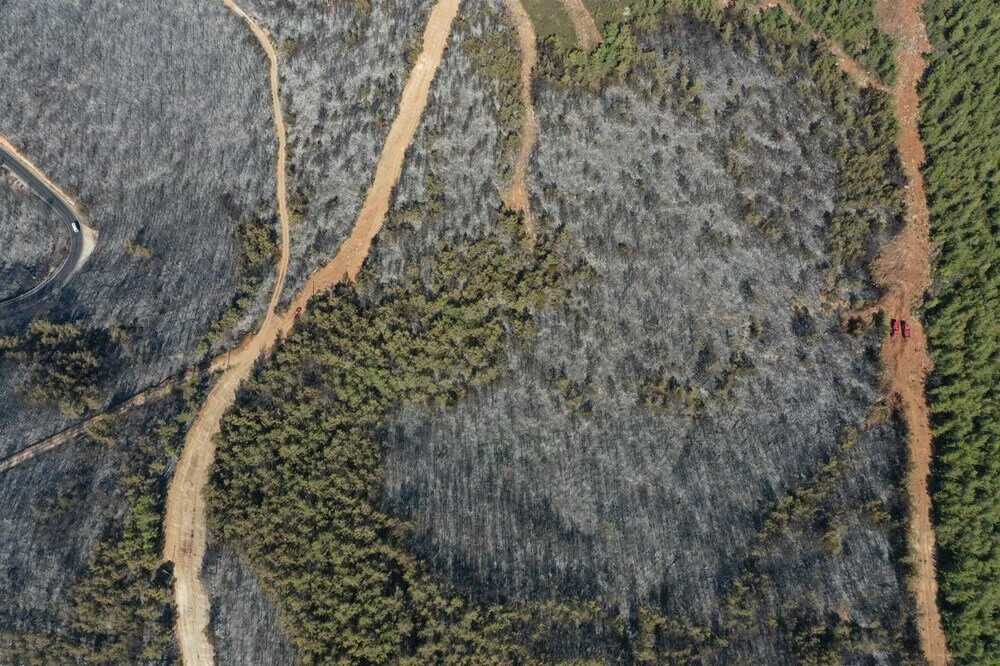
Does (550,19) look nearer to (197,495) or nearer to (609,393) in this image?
(609,393)

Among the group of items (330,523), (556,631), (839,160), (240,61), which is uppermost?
(240,61)

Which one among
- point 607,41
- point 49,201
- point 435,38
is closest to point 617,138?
point 607,41

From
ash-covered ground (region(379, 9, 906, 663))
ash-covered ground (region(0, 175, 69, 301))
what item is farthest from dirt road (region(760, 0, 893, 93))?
ash-covered ground (region(0, 175, 69, 301))

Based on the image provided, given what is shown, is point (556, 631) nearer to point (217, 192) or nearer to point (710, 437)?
point (710, 437)

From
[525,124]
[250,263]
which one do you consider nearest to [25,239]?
[250,263]

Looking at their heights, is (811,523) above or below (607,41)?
below

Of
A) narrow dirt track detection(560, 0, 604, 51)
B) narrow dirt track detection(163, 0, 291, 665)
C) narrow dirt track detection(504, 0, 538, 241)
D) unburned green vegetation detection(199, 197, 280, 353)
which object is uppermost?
narrow dirt track detection(560, 0, 604, 51)

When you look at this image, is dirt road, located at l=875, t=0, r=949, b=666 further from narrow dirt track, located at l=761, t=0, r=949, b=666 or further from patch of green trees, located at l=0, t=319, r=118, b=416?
patch of green trees, located at l=0, t=319, r=118, b=416

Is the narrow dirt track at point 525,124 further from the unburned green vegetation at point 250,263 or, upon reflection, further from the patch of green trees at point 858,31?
the patch of green trees at point 858,31
